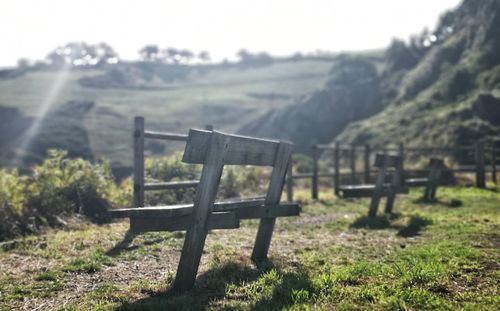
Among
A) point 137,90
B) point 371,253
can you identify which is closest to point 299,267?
point 371,253

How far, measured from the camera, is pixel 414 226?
8.62m

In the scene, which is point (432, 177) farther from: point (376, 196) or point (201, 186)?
point (201, 186)

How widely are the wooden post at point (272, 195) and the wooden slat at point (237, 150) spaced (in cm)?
14

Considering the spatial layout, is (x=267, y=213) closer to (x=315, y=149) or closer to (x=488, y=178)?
(x=315, y=149)

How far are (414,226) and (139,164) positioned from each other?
4.89 m

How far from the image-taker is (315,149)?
15922 millimetres

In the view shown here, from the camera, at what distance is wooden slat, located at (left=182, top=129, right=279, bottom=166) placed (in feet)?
14.8

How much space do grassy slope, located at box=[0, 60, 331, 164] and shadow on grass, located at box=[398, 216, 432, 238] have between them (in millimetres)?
38284

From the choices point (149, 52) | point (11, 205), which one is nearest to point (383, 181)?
point (11, 205)

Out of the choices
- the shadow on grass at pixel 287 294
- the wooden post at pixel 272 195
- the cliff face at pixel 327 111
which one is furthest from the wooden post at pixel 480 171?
the cliff face at pixel 327 111

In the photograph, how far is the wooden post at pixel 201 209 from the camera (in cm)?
461

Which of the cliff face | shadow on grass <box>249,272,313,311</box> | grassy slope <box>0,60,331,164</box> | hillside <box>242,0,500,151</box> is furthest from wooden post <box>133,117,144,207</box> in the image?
the cliff face

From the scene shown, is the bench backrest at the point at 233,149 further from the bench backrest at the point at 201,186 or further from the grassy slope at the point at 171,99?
the grassy slope at the point at 171,99

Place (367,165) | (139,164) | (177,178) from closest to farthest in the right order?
(139,164)
(177,178)
(367,165)
